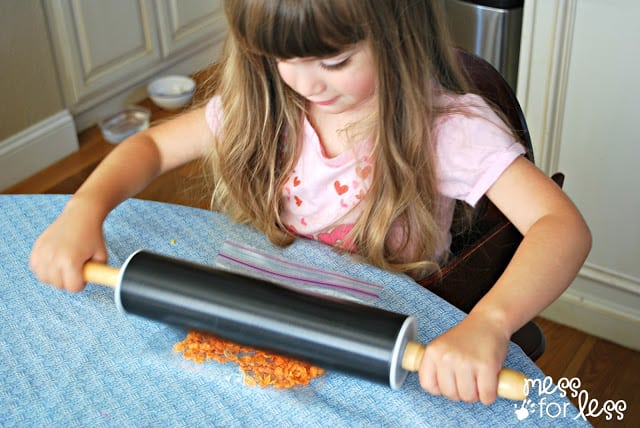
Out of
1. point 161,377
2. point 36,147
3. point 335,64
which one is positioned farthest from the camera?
point 36,147

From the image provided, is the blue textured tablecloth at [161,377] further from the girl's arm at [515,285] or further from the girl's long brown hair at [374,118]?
the girl's long brown hair at [374,118]

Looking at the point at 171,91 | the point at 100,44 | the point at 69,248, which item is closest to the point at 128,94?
the point at 171,91

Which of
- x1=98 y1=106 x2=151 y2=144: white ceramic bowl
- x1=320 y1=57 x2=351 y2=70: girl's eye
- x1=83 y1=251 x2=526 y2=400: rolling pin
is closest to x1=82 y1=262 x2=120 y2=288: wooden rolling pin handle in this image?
x1=83 y1=251 x2=526 y2=400: rolling pin

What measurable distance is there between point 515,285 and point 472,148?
0.84 feet

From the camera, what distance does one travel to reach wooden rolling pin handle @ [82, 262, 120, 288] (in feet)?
3.04

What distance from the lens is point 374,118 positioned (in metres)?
1.17

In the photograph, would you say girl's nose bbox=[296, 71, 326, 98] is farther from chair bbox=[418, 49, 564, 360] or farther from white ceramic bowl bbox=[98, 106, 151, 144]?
white ceramic bowl bbox=[98, 106, 151, 144]

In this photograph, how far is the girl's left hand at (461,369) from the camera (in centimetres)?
79

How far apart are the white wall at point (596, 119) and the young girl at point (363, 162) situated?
→ 2.10 ft

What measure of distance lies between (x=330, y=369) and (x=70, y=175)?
6.97ft

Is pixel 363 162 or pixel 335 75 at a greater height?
pixel 335 75

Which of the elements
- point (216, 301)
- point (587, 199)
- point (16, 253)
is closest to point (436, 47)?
point (216, 301)

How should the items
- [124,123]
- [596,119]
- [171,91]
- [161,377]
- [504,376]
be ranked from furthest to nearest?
[171,91]
[124,123]
[596,119]
[161,377]
[504,376]

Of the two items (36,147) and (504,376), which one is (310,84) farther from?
(36,147)
